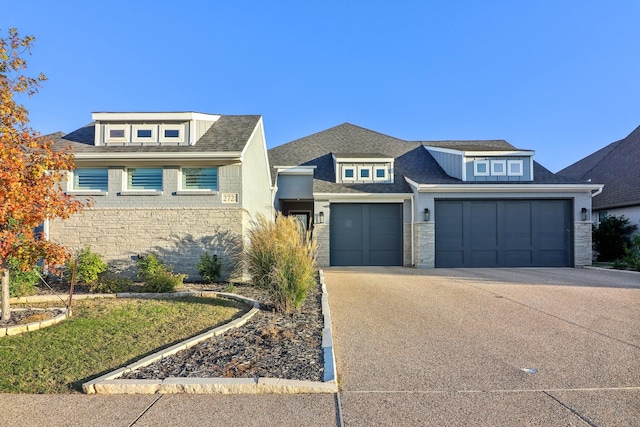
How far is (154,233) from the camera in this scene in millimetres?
10852

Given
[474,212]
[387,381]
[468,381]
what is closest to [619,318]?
[468,381]

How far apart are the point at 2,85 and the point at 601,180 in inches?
1041

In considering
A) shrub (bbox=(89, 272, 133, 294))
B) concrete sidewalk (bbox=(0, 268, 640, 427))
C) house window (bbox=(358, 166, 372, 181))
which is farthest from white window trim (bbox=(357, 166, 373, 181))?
shrub (bbox=(89, 272, 133, 294))

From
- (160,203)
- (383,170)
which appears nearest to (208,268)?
(160,203)

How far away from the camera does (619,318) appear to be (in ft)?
20.9

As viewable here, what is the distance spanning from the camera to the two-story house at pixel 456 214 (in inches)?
576

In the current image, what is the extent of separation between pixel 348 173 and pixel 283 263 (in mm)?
10513

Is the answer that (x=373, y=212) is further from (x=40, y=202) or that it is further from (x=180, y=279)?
(x=40, y=202)

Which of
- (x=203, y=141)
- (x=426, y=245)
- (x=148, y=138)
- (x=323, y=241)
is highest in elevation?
(x=148, y=138)

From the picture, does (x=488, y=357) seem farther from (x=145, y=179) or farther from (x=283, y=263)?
(x=145, y=179)

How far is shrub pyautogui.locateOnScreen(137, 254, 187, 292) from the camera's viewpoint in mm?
8938

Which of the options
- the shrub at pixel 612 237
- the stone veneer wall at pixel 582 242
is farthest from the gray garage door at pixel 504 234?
the shrub at pixel 612 237

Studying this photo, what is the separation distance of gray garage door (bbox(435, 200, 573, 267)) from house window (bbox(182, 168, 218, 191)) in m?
8.55

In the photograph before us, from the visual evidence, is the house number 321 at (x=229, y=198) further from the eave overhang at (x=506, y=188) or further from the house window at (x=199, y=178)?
the eave overhang at (x=506, y=188)
